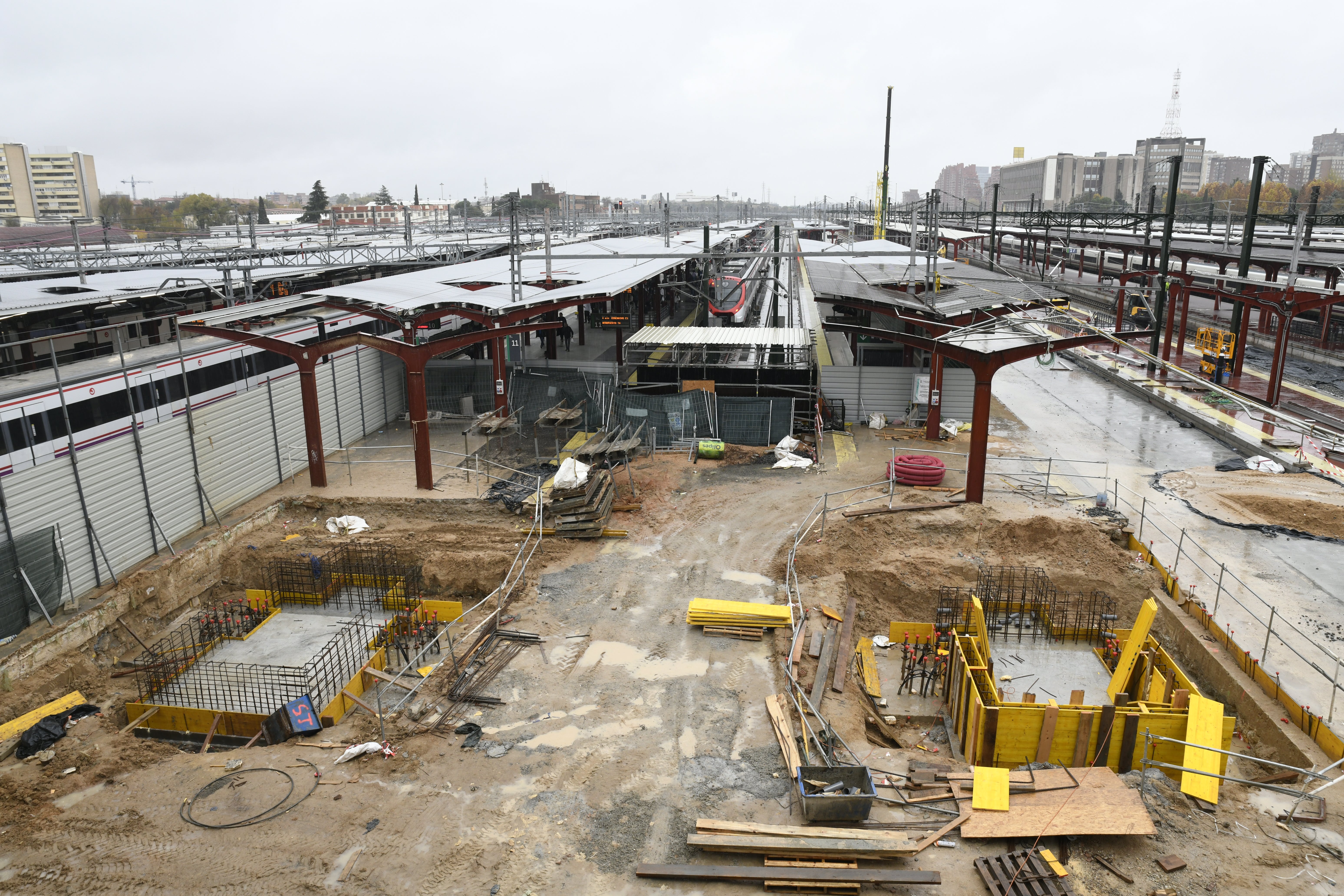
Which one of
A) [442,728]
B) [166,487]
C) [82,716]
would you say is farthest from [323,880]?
[166,487]

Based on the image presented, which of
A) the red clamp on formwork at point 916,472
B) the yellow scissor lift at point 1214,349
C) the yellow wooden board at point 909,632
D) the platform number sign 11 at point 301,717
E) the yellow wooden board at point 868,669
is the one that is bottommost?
the yellow wooden board at point 868,669

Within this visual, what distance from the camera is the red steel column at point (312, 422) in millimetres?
18750

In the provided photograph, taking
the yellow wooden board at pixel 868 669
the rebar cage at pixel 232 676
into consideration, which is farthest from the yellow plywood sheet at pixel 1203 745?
the rebar cage at pixel 232 676

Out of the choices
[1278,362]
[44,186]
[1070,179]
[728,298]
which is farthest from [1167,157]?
[44,186]

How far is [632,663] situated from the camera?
13.0 metres

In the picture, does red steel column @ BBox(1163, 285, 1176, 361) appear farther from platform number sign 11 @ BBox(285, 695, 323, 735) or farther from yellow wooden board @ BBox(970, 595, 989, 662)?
platform number sign 11 @ BBox(285, 695, 323, 735)

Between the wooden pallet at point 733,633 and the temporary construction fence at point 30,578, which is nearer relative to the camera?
the temporary construction fence at point 30,578

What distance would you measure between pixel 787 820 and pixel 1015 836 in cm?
250

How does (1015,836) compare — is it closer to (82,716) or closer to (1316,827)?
(1316,827)

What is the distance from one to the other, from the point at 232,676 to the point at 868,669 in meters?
11.2

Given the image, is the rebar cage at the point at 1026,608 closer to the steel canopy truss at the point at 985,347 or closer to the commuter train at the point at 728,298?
the steel canopy truss at the point at 985,347

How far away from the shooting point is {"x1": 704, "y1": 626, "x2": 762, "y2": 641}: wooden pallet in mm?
13688

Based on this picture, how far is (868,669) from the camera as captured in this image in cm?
1499

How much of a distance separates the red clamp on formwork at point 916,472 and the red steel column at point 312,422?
45.2ft
